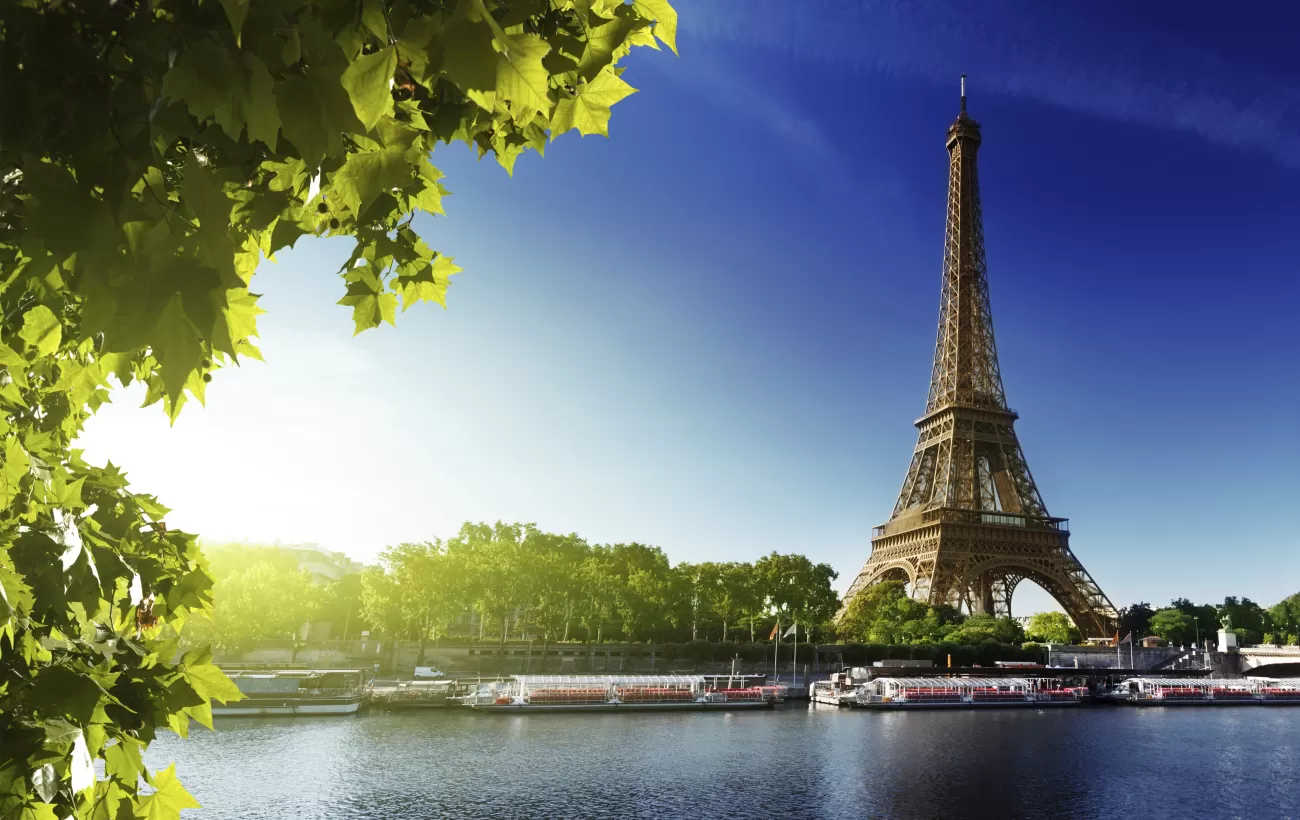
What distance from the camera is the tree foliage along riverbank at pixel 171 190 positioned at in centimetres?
185

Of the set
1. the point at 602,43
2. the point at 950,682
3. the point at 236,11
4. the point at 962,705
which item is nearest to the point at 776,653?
the point at 950,682

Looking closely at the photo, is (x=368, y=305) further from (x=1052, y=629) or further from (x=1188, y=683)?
(x=1052, y=629)

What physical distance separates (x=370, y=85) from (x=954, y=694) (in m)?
68.4

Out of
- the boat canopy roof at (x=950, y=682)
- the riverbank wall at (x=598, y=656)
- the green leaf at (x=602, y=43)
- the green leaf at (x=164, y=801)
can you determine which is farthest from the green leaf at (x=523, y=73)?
the riverbank wall at (x=598, y=656)

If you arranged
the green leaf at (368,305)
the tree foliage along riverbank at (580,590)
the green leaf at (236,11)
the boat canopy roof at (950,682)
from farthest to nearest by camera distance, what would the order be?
the tree foliage along riverbank at (580,590) < the boat canopy roof at (950,682) < the green leaf at (368,305) < the green leaf at (236,11)

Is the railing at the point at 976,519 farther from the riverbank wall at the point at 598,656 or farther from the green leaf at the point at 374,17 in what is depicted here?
the green leaf at the point at 374,17

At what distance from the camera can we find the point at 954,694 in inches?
2408

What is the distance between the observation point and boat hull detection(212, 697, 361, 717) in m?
43.8

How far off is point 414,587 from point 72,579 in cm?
6638

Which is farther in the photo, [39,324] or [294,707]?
[294,707]

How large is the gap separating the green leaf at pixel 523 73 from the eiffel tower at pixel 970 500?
274ft

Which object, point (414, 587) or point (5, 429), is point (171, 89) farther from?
point (414, 587)

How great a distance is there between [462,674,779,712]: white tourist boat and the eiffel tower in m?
31.6

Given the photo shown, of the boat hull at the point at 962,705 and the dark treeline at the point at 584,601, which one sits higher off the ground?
the dark treeline at the point at 584,601
